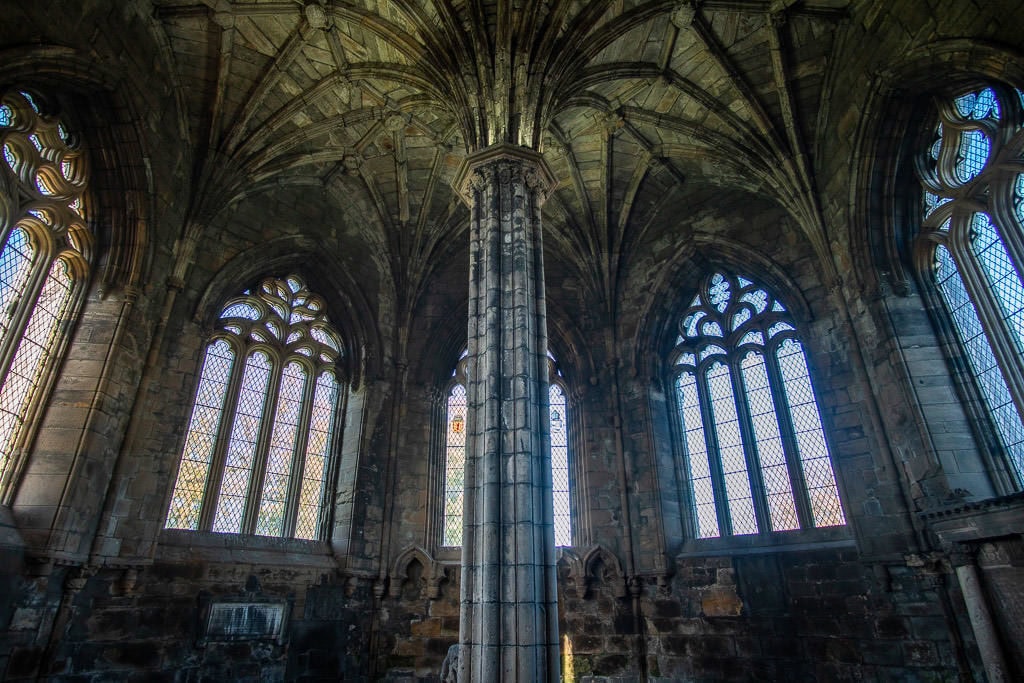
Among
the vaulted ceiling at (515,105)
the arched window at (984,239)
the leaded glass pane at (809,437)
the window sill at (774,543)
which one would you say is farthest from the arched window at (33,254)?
the arched window at (984,239)

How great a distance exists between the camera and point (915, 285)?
9.17 m

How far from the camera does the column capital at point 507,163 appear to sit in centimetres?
826

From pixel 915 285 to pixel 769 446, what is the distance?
11.5 ft

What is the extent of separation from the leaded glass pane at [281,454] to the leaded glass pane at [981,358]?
1083 centimetres

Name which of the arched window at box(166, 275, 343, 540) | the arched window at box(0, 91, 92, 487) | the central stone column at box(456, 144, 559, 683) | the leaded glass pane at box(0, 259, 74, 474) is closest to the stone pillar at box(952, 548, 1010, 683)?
the central stone column at box(456, 144, 559, 683)

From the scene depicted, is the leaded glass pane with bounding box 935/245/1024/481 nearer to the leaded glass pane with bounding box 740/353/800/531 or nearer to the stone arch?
the leaded glass pane with bounding box 740/353/800/531

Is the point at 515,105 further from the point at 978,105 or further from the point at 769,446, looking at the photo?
the point at 769,446

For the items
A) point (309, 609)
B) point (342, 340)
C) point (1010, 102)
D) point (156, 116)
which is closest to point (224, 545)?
point (309, 609)

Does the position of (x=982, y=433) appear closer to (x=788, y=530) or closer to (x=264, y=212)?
(x=788, y=530)

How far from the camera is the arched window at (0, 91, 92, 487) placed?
7.95m

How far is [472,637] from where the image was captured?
5.70 m

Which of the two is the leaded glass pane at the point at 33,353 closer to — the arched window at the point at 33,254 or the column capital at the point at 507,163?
the arched window at the point at 33,254

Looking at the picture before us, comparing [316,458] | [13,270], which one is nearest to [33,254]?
[13,270]

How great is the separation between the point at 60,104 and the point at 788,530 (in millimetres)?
12632
